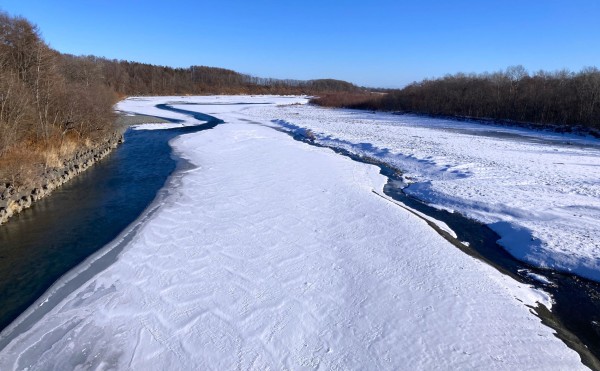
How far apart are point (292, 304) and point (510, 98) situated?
37541mm

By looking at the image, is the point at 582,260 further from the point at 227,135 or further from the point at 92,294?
the point at 227,135

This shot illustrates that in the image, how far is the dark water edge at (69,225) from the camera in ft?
20.9

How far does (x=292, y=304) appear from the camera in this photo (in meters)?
5.57

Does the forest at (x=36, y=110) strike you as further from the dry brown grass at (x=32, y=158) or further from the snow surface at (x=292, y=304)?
the snow surface at (x=292, y=304)

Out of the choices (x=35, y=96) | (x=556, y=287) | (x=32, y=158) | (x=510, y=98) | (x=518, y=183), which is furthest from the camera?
(x=510, y=98)

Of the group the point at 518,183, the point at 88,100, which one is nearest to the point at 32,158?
the point at 88,100

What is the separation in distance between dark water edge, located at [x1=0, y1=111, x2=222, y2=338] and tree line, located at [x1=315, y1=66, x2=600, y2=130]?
2862cm

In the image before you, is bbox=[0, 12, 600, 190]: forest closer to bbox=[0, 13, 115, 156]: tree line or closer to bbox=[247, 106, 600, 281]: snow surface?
bbox=[0, 13, 115, 156]: tree line

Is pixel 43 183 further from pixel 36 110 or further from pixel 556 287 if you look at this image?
pixel 556 287

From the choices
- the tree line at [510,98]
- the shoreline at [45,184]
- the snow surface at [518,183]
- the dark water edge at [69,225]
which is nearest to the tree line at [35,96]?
the shoreline at [45,184]

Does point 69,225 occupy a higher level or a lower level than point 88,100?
lower

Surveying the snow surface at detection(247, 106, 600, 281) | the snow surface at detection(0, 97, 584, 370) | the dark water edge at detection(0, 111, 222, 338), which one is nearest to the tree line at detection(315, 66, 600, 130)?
the snow surface at detection(247, 106, 600, 281)

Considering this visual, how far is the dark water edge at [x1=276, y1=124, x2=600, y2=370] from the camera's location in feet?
16.6

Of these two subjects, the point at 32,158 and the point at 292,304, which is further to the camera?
the point at 32,158
